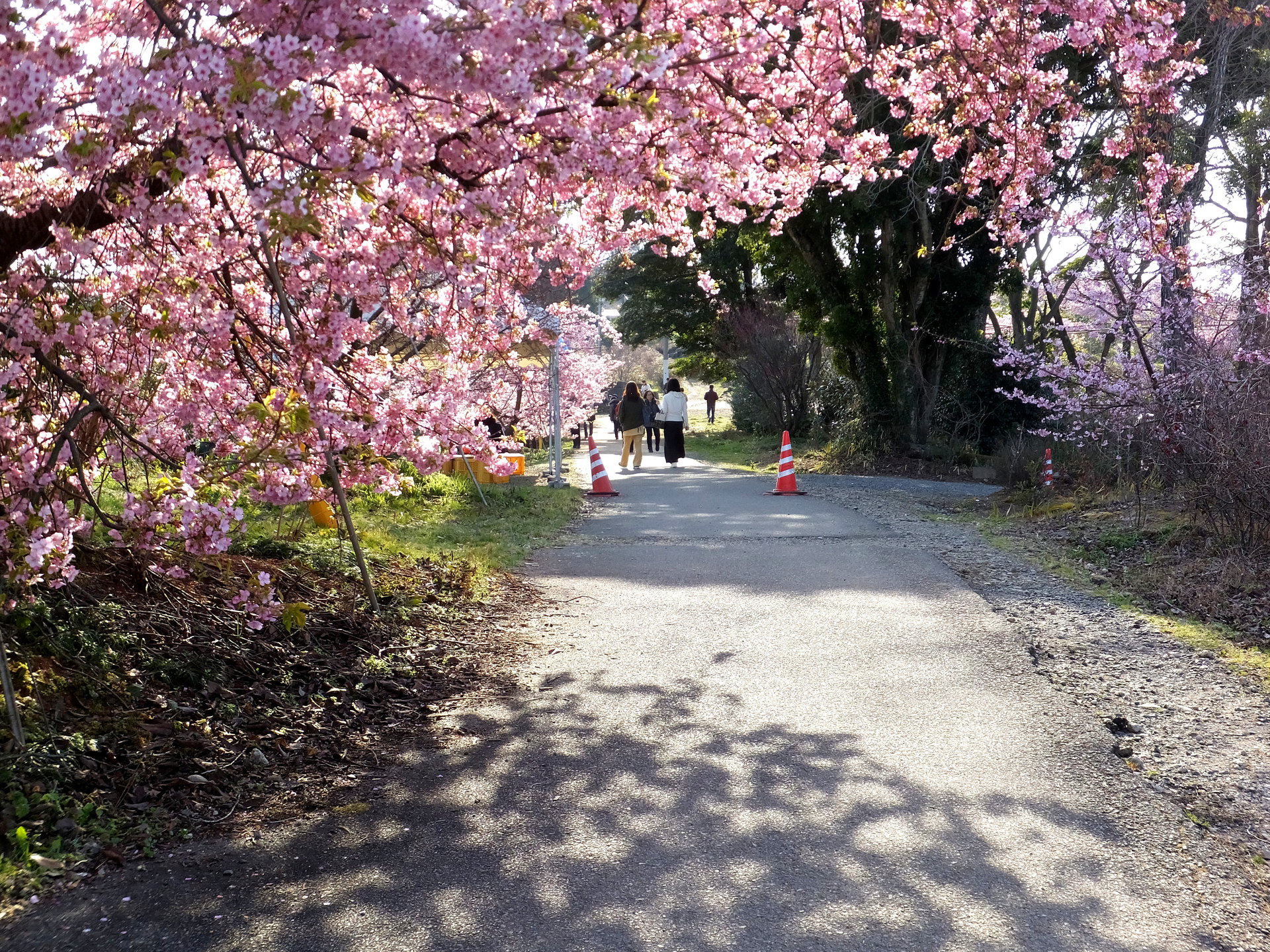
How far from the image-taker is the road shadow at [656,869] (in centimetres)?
318

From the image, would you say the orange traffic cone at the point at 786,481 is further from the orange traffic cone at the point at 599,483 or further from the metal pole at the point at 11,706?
the metal pole at the point at 11,706

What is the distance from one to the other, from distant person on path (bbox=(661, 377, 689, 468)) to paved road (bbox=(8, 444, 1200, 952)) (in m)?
17.1

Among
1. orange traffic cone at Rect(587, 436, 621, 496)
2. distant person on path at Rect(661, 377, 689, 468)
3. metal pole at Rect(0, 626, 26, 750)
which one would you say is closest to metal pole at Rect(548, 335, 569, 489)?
orange traffic cone at Rect(587, 436, 621, 496)

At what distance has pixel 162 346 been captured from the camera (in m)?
5.19

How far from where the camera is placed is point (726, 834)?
3926mm

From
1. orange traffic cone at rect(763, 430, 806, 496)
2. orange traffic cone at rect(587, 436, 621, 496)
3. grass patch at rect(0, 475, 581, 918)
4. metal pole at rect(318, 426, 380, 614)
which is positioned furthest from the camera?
orange traffic cone at rect(587, 436, 621, 496)

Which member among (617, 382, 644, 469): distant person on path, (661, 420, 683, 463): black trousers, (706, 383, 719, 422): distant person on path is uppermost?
(706, 383, 719, 422): distant person on path

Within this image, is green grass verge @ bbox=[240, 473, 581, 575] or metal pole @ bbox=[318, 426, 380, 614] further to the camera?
green grass verge @ bbox=[240, 473, 581, 575]

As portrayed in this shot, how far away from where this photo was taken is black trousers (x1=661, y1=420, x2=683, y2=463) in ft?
81.3

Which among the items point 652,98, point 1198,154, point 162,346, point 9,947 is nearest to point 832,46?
point 652,98

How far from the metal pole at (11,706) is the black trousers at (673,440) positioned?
68.7 feet

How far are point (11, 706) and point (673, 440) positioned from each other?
2146cm

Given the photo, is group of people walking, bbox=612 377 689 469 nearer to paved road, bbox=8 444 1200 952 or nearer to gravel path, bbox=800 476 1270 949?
gravel path, bbox=800 476 1270 949

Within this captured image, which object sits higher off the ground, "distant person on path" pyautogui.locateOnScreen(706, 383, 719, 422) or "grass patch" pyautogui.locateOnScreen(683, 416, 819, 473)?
"distant person on path" pyautogui.locateOnScreen(706, 383, 719, 422)
